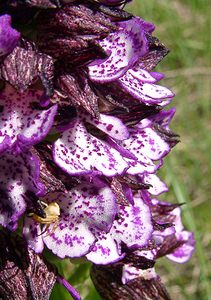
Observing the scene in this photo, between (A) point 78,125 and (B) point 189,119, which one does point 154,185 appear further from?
(B) point 189,119

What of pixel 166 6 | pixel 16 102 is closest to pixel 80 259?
pixel 16 102

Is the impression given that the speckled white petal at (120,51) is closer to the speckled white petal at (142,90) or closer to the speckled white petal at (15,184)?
the speckled white petal at (142,90)

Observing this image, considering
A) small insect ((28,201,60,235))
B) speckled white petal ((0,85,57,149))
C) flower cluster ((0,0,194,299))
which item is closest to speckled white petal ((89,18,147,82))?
flower cluster ((0,0,194,299))

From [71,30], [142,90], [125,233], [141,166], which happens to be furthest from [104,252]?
[71,30]

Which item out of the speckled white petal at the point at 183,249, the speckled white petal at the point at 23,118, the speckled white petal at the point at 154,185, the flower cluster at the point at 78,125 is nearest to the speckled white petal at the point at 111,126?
the flower cluster at the point at 78,125

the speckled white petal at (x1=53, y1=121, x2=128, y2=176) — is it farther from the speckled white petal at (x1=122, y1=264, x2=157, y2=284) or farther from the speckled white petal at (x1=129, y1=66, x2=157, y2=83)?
the speckled white petal at (x1=122, y1=264, x2=157, y2=284)
